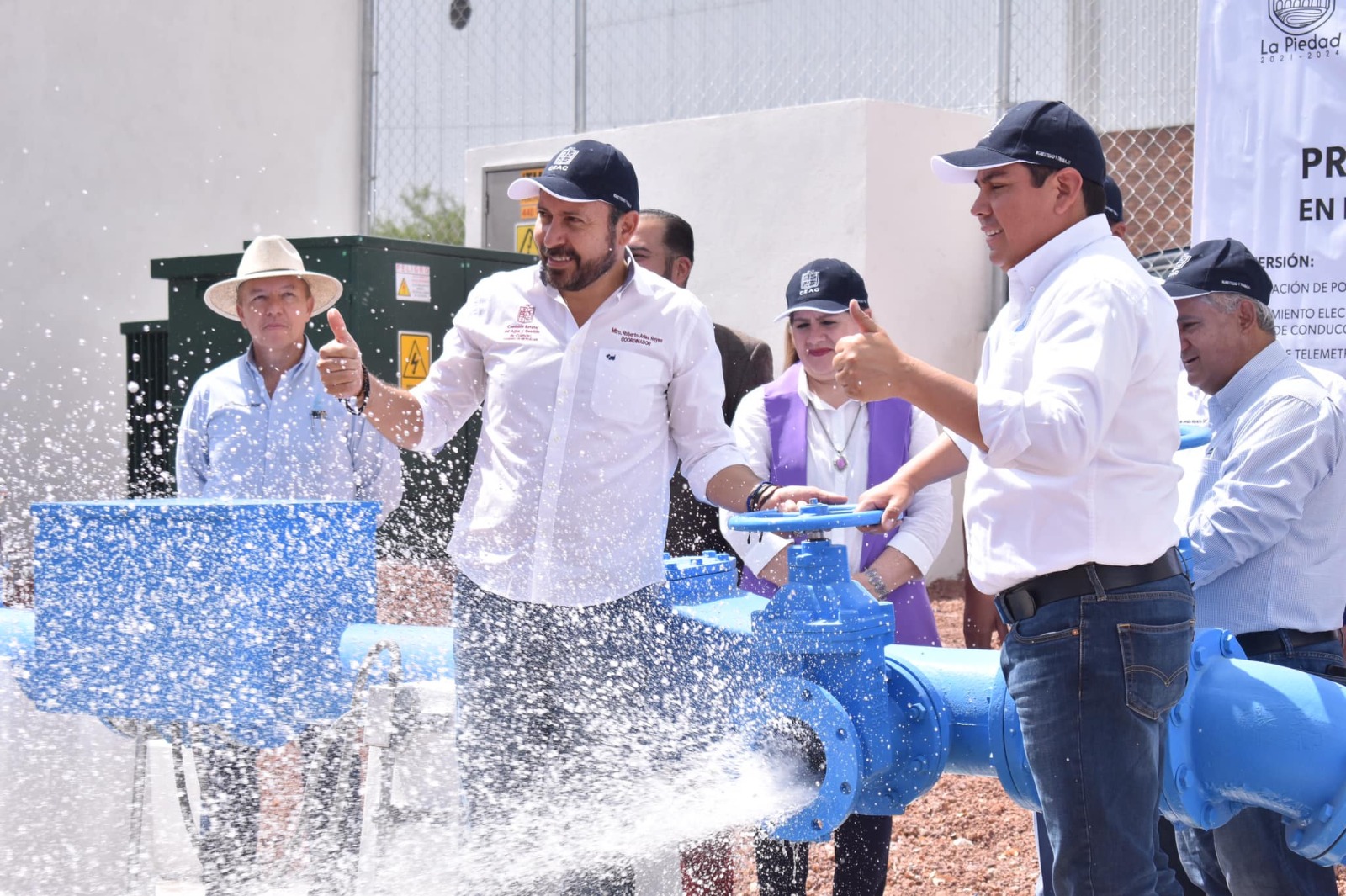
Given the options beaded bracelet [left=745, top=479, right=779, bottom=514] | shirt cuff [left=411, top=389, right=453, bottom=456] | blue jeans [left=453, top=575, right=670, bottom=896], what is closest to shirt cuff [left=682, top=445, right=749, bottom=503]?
beaded bracelet [left=745, top=479, right=779, bottom=514]

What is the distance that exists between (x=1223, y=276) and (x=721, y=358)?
1.44 m

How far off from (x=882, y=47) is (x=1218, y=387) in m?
4.90

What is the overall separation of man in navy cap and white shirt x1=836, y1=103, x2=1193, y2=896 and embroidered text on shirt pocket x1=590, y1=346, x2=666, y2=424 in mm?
962

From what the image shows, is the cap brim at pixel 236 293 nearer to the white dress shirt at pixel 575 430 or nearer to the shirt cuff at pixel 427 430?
the shirt cuff at pixel 427 430

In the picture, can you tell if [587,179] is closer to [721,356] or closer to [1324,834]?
[721,356]

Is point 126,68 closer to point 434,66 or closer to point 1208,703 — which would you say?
point 434,66

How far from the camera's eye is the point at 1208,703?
8.95ft

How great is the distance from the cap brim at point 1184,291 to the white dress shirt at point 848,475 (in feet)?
2.39

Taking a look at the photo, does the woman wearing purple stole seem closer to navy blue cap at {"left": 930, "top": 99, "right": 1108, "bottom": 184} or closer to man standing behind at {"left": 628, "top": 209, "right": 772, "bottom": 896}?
man standing behind at {"left": 628, "top": 209, "right": 772, "bottom": 896}

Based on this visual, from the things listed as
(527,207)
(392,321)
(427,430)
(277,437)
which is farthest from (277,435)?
(527,207)

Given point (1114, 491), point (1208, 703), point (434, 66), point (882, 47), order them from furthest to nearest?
point (434, 66) → point (882, 47) → point (1208, 703) → point (1114, 491)

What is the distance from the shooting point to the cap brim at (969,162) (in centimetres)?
255

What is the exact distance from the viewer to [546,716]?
323 cm

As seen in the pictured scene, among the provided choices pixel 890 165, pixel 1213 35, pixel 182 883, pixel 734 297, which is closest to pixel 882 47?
pixel 890 165
